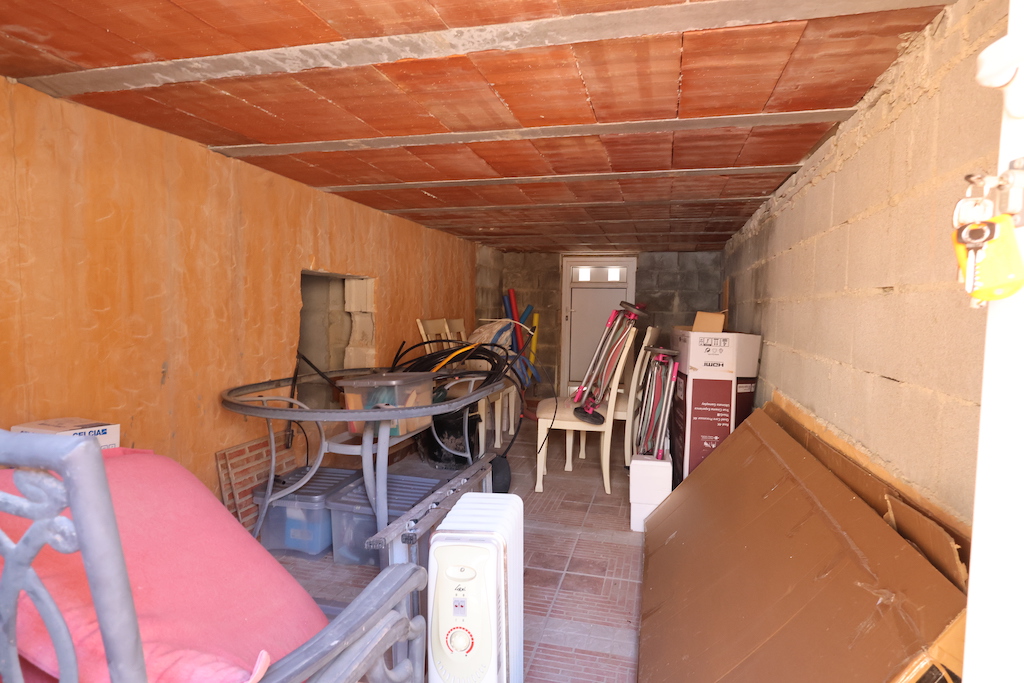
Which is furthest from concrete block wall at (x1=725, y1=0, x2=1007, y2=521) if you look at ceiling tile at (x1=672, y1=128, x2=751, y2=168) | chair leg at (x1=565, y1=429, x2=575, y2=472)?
chair leg at (x1=565, y1=429, x2=575, y2=472)

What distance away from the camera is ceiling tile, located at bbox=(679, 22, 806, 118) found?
4.99 feet

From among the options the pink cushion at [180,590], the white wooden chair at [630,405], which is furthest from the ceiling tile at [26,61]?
the white wooden chair at [630,405]

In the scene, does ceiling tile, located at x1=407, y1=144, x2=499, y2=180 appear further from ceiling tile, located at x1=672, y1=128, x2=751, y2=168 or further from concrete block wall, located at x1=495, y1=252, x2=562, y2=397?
concrete block wall, located at x1=495, y1=252, x2=562, y2=397

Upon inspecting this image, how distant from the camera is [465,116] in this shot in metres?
2.22

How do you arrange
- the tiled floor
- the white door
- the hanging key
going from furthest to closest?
1. the white door
2. the tiled floor
3. the hanging key

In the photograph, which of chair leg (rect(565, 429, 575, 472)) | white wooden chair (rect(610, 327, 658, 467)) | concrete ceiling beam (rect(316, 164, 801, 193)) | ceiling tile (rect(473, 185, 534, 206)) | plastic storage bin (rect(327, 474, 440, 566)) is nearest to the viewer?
plastic storage bin (rect(327, 474, 440, 566))

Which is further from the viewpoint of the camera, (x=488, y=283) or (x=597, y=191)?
(x=488, y=283)

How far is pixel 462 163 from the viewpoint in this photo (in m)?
2.93

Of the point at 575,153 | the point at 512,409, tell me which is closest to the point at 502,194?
the point at 575,153

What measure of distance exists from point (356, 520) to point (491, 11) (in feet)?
7.96

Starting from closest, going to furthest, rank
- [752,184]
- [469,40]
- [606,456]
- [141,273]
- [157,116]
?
[469,40], [157,116], [141,273], [752,184], [606,456]

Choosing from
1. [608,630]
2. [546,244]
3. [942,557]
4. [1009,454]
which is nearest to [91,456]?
[1009,454]

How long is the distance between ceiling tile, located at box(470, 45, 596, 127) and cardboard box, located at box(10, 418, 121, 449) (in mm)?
1773

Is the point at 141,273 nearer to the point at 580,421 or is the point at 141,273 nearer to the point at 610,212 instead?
the point at 580,421
